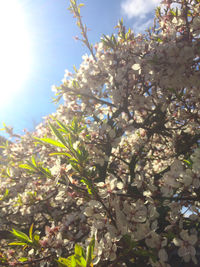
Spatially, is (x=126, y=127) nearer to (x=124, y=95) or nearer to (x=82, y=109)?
(x=124, y=95)

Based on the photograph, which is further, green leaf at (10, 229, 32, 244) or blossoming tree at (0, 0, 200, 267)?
green leaf at (10, 229, 32, 244)

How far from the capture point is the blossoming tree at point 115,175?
5.65 feet

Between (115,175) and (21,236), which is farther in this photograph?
(115,175)

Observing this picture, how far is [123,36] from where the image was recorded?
10.7ft

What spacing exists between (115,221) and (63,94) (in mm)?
2292

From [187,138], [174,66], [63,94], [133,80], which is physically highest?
[63,94]

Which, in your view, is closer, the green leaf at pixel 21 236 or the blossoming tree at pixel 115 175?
the blossoming tree at pixel 115 175

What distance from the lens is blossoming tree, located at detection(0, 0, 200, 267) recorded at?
5.65 feet

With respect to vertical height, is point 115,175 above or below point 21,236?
above

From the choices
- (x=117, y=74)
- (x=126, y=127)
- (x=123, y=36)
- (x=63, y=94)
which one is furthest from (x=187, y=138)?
(x=63, y=94)

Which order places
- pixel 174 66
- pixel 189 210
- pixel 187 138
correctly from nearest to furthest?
pixel 189 210 → pixel 174 66 → pixel 187 138

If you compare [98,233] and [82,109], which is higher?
[82,109]

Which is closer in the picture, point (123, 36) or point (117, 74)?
point (117, 74)

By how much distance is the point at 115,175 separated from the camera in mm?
3090
